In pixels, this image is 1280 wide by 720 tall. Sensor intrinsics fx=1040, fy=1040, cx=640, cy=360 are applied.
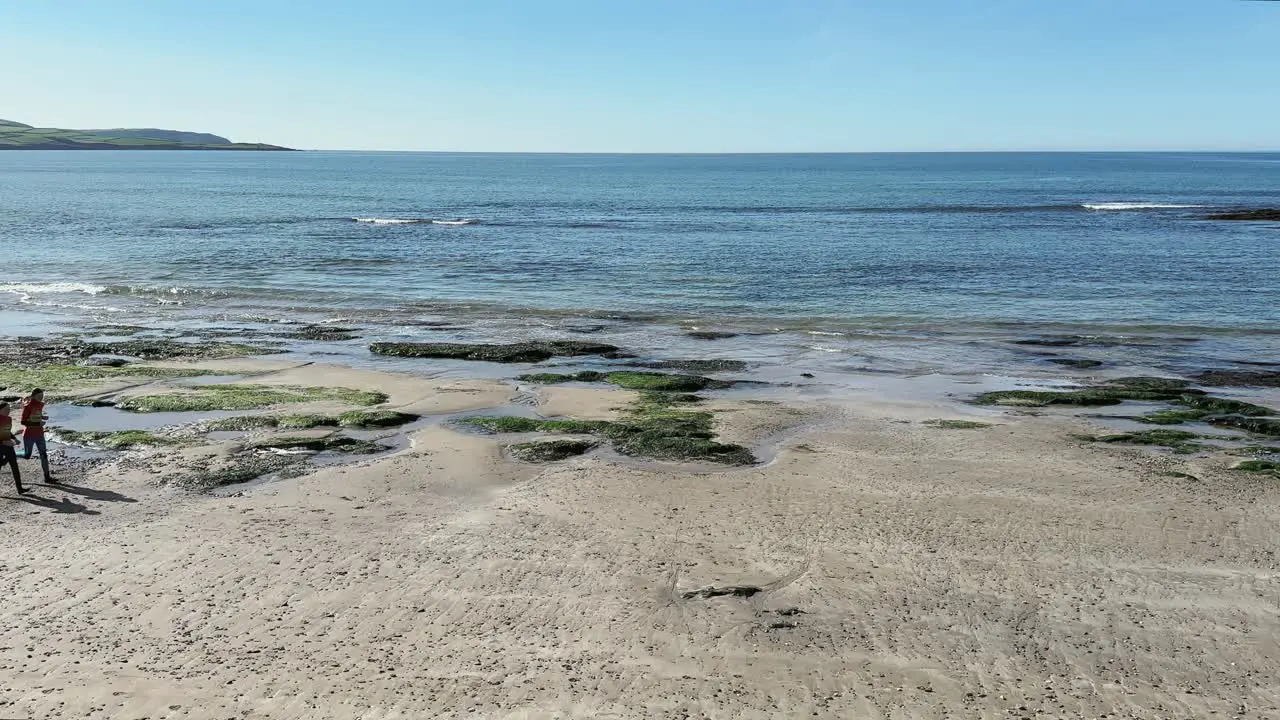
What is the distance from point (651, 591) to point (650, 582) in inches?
11.6

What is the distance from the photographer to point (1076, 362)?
1171 inches

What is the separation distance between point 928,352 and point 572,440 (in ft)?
49.2

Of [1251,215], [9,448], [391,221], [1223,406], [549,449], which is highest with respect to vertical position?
[1251,215]

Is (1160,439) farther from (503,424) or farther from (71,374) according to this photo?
(71,374)

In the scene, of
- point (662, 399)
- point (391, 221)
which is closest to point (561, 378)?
point (662, 399)

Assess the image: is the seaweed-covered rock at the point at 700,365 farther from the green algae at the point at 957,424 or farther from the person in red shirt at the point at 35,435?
the person in red shirt at the point at 35,435

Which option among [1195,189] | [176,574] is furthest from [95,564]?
[1195,189]

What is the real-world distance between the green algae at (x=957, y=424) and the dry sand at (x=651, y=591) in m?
2.28

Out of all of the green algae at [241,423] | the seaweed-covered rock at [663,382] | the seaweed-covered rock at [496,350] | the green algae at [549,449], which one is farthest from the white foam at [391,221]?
the green algae at [549,449]

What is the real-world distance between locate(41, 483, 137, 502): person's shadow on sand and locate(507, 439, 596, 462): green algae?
6.74 metres

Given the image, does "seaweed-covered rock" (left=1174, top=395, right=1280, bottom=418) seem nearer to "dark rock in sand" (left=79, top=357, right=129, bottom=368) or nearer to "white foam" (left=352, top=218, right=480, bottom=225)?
"dark rock in sand" (left=79, top=357, right=129, bottom=368)

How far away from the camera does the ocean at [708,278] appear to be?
111ft

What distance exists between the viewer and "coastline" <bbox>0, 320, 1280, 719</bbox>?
1095cm

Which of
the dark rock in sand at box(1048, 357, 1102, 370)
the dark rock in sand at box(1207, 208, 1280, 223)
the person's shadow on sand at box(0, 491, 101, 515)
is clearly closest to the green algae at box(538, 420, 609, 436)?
the person's shadow on sand at box(0, 491, 101, 515)
